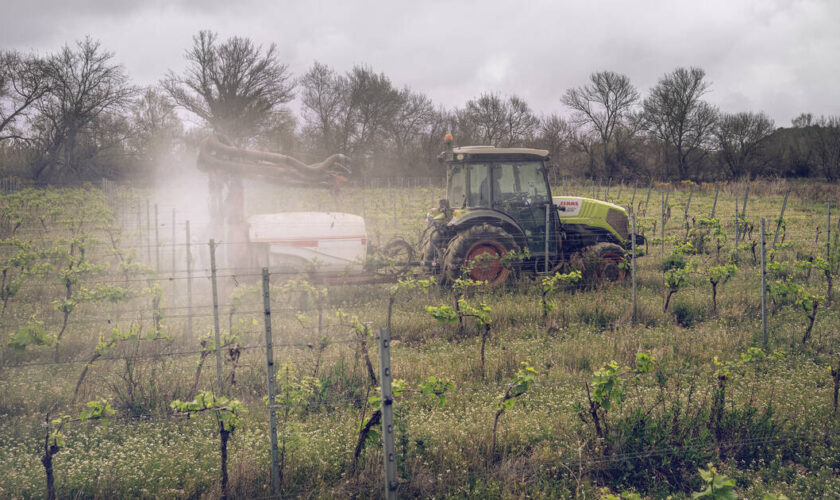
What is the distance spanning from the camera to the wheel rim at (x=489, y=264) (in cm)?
880

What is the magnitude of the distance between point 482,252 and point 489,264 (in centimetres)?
23

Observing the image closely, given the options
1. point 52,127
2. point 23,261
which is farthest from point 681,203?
point 52,127

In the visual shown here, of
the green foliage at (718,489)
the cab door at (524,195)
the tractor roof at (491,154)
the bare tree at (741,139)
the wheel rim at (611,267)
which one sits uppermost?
the bare tree at (741,139)

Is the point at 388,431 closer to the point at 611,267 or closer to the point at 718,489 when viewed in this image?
the point at 718,489

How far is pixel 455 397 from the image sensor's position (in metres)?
5.06

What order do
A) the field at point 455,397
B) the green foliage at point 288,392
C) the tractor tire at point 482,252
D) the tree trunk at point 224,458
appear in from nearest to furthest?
the tree trunk at point 224,458 < the field at point 455,397 < the green foliage at point 288,392 < the tractor tire at point 482,252

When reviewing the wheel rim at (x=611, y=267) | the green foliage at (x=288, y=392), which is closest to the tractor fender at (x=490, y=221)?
the wheel rim at (x=611, y=267)

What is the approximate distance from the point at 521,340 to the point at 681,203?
64.5 feet

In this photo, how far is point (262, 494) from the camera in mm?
3729

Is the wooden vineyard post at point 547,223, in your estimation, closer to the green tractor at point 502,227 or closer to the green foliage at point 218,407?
the green tractor at point 502,227

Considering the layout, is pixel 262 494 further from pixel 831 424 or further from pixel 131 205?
pixel 131 205

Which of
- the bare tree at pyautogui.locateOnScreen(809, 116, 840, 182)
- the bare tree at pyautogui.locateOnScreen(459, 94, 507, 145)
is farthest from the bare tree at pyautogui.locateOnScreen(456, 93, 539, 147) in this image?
the bare tree at pyautogui.locateOnScreen(809, 116, 840, 182)

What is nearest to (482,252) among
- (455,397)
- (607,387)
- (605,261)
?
(605,261)

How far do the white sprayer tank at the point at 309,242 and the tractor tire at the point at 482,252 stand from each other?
1.45m
